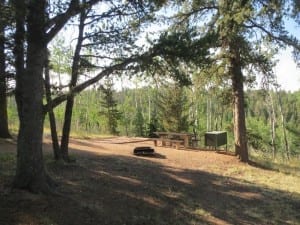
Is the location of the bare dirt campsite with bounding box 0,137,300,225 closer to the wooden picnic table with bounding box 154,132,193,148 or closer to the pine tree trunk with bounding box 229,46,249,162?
the pine tree trunk with bounding box 229,46,249,162

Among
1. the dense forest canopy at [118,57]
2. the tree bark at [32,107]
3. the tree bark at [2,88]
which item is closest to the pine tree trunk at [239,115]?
the dense forest canopy at [118,57]

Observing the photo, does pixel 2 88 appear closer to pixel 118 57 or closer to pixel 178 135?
pixel 118 57

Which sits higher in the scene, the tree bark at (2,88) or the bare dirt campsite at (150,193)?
the tree bark at (2,88)

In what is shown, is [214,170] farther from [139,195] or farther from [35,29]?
[35,29]

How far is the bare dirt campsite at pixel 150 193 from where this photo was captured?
7.96 metres

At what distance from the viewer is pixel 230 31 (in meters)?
16.8

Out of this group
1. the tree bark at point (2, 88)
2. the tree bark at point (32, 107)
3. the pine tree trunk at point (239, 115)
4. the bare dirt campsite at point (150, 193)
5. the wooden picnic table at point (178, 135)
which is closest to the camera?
the bare dirt campsite at point (150, 193)

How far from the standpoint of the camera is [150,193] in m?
10.8

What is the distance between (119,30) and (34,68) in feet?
11.2

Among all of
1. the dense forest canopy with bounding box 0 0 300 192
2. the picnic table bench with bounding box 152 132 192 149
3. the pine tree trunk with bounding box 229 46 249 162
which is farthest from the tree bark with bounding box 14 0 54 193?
the picnic table bench with bounding box 152 132 192 149

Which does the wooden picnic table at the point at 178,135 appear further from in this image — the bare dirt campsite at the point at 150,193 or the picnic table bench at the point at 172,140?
the bare dirt campsite at the point at 150,193

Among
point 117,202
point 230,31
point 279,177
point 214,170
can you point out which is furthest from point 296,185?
point 117,202

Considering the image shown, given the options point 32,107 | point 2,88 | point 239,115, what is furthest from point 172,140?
point 32,107

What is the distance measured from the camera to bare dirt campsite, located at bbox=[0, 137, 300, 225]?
7.96 metres
